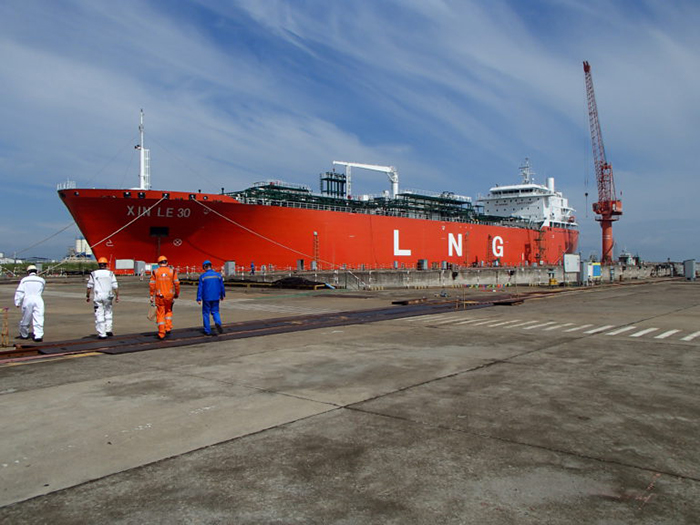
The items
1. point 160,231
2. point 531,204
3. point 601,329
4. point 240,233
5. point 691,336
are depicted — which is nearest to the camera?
point 691,336

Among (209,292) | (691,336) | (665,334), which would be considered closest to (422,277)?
(665,334)

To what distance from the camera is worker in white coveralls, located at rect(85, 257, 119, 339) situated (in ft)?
28.6

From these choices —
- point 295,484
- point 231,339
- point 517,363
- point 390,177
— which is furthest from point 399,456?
point 390,177

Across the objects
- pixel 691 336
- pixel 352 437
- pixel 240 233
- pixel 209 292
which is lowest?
pixel 691 336

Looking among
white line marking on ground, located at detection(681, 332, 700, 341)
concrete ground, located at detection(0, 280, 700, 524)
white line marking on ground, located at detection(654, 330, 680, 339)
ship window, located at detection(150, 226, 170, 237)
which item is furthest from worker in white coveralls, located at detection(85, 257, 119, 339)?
ship window, located at detection(150, 226, 170, 237)

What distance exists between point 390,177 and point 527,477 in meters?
54.1

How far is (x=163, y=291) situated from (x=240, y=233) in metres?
24.4

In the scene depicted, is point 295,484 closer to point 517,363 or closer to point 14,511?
point 14,511

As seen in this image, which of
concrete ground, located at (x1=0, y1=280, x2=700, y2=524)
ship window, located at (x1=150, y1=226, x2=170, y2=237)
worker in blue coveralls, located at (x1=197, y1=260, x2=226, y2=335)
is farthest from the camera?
ship window, located at (x1=150, y1=226, x2=170, y2=237)

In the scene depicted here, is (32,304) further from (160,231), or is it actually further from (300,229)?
(300,229)

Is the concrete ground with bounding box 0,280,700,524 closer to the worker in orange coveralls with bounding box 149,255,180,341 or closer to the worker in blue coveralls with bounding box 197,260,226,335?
the worker in orange coveralls with bounding box 149,255,180,341

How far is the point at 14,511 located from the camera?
2689mm

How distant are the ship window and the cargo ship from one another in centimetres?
6

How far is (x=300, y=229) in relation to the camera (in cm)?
3609
